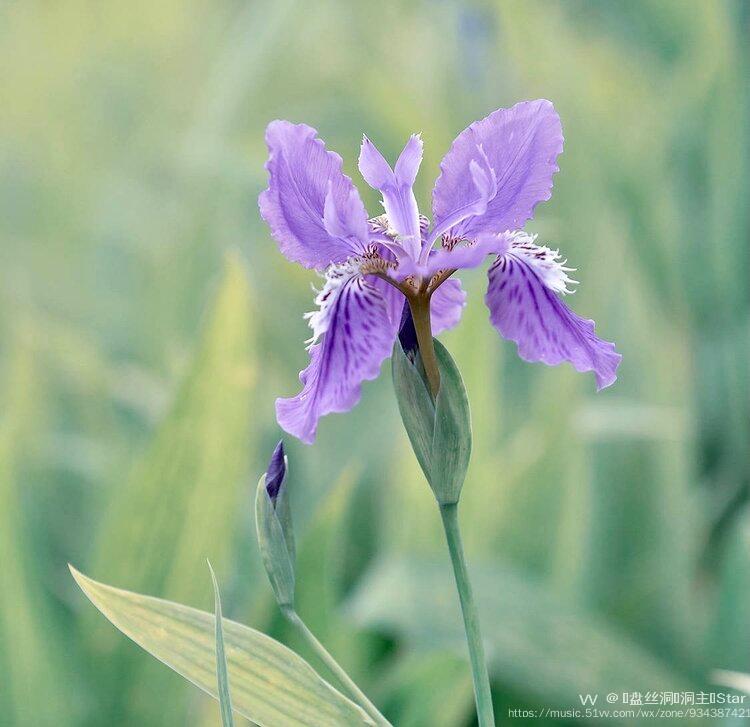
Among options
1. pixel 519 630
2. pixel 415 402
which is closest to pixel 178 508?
pixel 519 630

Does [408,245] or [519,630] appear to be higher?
[408,245]

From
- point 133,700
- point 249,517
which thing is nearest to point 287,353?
point 249,517

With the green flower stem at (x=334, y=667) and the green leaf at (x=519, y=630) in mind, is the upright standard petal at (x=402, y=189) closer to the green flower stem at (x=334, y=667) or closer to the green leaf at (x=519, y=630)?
the green flower stem at (x=334, y=667)

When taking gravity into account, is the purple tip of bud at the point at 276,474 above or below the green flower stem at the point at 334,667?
above

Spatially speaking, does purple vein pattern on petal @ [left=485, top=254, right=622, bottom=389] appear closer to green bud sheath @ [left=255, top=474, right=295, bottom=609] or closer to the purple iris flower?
the purple iris flower

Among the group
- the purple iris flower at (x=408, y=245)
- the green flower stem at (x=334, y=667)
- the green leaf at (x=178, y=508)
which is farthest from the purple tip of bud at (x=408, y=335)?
the green leaf at (x=178, y=508)

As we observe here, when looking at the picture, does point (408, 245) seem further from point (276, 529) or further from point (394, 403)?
point (394, 403)

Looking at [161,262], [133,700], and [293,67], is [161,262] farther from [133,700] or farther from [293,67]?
[293,67]
